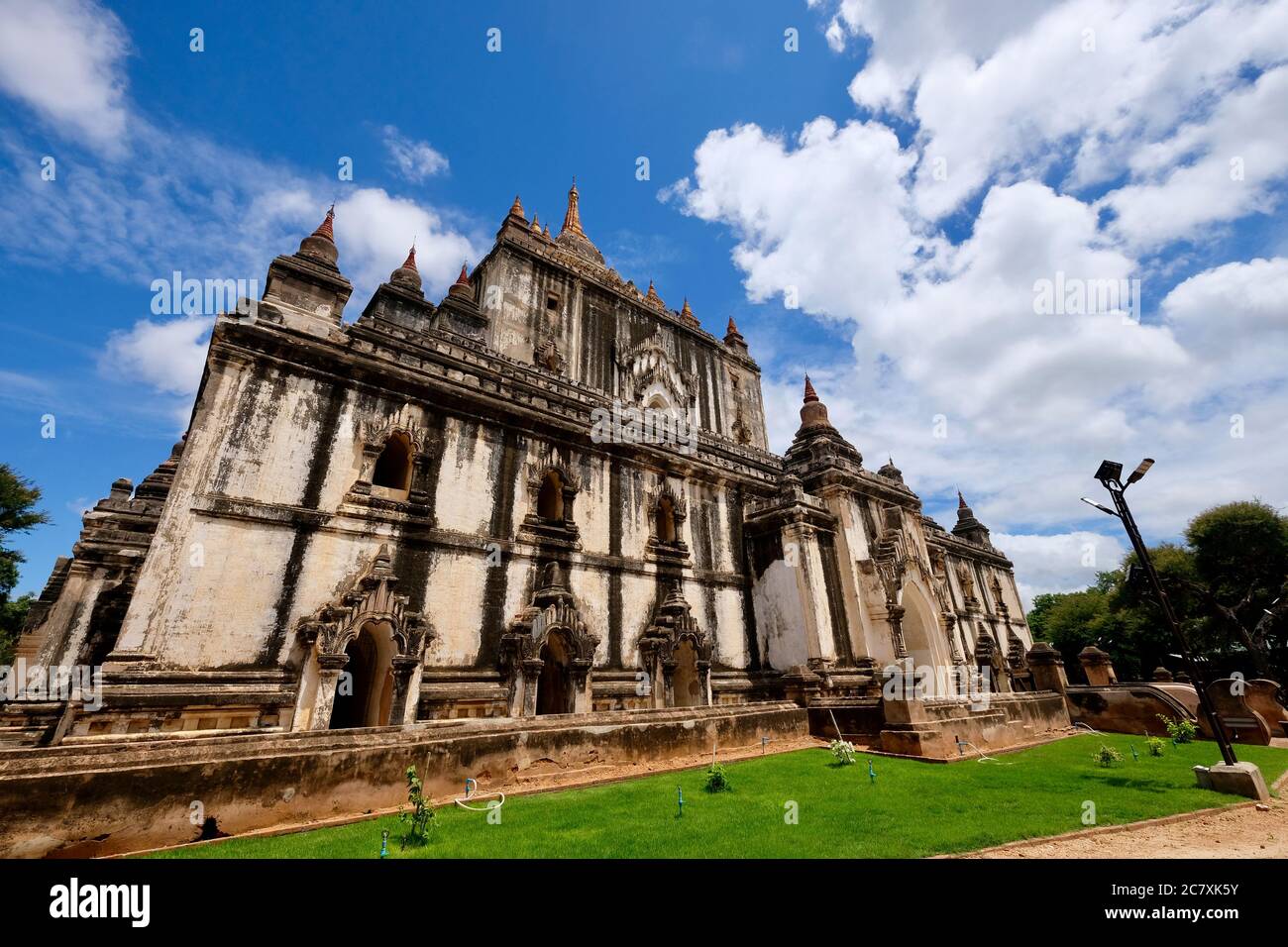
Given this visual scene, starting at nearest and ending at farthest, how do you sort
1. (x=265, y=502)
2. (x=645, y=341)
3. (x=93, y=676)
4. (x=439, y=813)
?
(x=439, y=813), (x=93, y=676), (x=265, y=502), (x=645, y=341)

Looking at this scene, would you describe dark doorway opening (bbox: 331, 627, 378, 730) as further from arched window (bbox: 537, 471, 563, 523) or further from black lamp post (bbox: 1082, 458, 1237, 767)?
black lamp post (bbox: 1082, 458, 1237, 767)

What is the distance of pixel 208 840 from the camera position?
6.18 m

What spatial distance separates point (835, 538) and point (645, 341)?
12.3 metres

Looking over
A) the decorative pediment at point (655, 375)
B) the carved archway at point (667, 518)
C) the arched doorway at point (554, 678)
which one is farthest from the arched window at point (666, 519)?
the decorative pediment at point (655, 375)

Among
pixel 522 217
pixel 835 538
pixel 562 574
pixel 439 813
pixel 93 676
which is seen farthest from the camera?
pixel 522 217

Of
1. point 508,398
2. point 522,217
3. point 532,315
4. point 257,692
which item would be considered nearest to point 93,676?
point 257,692

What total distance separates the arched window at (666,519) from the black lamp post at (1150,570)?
10382mm

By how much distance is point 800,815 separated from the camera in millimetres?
7367

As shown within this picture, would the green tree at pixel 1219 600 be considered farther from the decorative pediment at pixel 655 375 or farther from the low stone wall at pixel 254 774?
the low stone wall at pixel 254 774

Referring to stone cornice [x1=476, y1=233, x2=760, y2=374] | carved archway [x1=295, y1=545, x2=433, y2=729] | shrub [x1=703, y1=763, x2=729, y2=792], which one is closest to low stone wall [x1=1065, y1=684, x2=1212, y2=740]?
shrub [x1=703, y1=763, x2=729, y2=792]

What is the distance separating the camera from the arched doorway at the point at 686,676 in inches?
618

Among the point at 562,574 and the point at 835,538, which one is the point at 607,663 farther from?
the point at 835,538

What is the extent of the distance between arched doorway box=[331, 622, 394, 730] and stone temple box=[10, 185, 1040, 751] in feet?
0.25

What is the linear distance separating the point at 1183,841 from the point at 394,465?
48.5 ft
